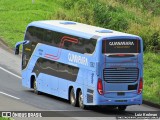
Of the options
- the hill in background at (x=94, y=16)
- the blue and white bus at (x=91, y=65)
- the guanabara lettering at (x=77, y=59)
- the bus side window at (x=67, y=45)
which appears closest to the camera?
the blue and white bus at (x=91, y=65)

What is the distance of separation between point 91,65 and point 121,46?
150 cm

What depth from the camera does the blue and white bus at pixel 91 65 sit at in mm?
29562

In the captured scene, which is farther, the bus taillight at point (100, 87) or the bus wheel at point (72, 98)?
the bus wheel at point (72, 98)

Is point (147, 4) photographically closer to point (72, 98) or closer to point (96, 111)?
point (72, 98)

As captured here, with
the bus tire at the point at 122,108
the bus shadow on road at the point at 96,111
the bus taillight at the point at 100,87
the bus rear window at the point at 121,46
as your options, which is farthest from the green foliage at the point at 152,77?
the bus taillight at the point at 100,87

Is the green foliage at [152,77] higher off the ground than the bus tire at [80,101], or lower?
lower

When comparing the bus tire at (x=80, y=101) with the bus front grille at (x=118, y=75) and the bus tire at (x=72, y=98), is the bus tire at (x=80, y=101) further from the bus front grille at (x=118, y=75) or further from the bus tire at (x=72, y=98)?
the bus front grille at (x=118, y=75)

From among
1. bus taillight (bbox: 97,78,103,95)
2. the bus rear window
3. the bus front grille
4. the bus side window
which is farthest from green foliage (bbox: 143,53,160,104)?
the bus side window

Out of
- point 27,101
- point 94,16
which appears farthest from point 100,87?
point 94,16

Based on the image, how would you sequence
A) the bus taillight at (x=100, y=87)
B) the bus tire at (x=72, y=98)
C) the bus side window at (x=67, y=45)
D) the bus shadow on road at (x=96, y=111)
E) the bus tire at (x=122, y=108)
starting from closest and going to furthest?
the bus shadow on road at (x=96, y=111) → the bus taillight at (x=100, y=87) → the bus tire at (x=122, y=108) → the bus tire at (x=72, y=98) → the bus side window at (x=67, y=45)

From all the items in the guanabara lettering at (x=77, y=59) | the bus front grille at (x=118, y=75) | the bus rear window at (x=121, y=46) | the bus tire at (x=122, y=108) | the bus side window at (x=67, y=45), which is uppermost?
the bus rear window at (x=121, y=46)

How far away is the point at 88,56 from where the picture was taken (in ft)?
98.5

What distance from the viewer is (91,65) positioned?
29.8m

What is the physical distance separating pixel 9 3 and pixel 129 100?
98.1 feet
